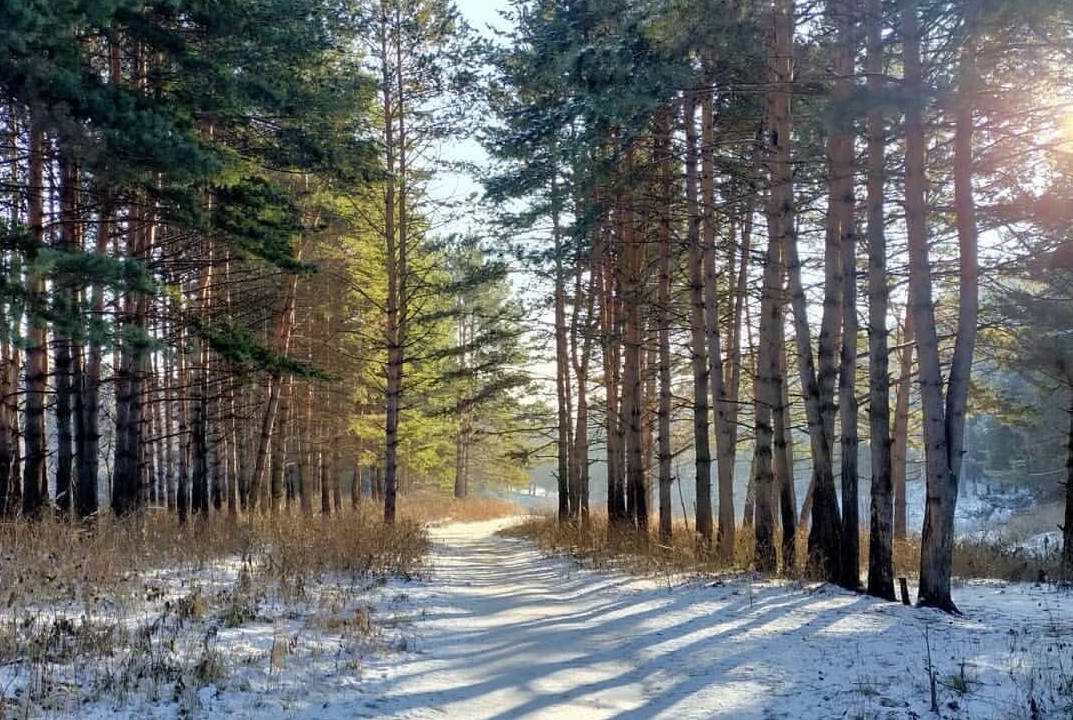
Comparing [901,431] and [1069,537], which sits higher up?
[901,431]

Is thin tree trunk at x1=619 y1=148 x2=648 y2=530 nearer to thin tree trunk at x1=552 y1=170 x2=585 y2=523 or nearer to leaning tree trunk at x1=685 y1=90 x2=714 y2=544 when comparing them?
leaning tree trunk at x1=685 y1=90 x2=714 y2=544

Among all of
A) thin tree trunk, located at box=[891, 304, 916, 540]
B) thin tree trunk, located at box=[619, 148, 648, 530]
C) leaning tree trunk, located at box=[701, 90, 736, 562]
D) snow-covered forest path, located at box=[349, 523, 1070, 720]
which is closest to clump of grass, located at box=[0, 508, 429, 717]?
snow-covered forest path, located at box=[349, 523, 1070, 720]

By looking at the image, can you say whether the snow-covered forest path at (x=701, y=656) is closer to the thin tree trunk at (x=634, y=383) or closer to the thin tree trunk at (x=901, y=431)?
the thin tree trunk at (x=634, y=383)

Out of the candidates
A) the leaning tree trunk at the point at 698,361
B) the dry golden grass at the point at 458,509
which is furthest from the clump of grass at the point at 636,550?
the dry golden grass at the point at 458,509

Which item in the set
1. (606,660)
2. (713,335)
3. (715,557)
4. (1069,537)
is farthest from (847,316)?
(1069,537)

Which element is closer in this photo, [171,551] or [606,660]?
[606,660]

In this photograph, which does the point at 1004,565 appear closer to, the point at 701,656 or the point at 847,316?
the point at 847,316

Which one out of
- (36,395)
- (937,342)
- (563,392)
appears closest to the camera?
(937,342)

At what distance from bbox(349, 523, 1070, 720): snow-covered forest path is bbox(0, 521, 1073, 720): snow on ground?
23mm

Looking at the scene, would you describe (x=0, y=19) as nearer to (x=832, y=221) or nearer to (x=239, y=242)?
(x=239, y=242)

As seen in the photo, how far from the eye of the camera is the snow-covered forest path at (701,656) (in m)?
4.94

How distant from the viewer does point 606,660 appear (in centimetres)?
637

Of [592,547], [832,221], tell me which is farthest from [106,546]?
[832,221]

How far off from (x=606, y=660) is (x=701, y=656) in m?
0.81
